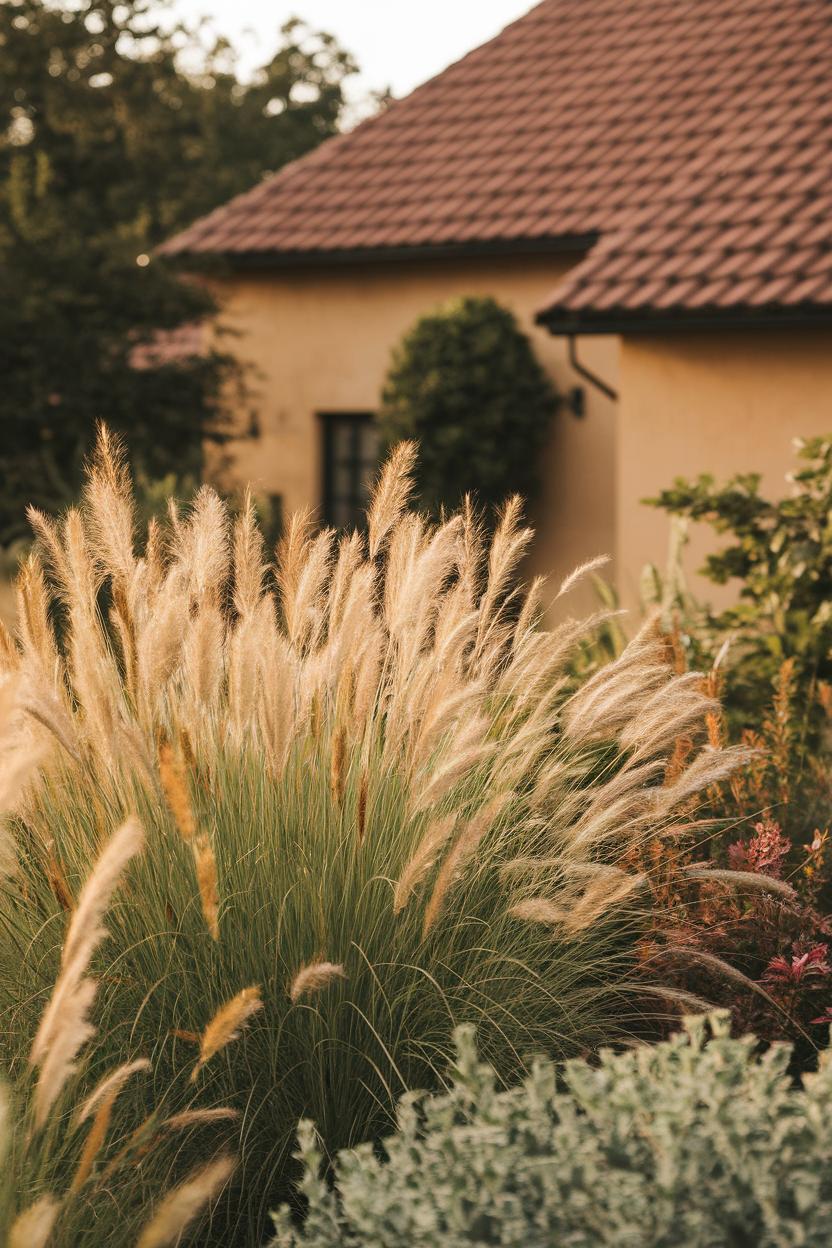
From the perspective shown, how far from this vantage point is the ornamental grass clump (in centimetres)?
331

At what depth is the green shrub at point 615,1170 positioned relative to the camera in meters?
2.18

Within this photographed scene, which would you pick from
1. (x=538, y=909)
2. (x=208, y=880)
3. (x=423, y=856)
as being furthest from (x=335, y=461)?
(x=208, y=880)

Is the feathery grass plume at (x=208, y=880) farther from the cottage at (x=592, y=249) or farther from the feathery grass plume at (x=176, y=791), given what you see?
the cottage at (x=592, y=249)

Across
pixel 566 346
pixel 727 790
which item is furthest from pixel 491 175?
pixel 727 790

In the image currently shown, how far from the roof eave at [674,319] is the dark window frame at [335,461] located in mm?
4550

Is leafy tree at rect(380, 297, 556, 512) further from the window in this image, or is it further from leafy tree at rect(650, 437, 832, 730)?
leafy tree at rect(650, 437, 832, 730)

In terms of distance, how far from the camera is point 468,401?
13773mm

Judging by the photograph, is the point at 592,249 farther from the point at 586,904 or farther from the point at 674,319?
the point at 586,904

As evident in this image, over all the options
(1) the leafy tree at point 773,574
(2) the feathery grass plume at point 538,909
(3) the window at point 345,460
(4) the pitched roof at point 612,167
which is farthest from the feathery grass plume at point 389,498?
(3) the window at point 345,460

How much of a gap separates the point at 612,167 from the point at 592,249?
1.13m

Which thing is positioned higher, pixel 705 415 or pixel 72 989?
pixel 705 415

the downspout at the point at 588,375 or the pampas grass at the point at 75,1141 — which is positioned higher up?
the downspout at the point at 588,375

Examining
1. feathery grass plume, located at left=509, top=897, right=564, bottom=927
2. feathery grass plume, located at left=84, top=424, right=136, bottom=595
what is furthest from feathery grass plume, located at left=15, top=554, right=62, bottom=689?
feathery grass plume, located at left=509, top=897, right=564, bottom=927

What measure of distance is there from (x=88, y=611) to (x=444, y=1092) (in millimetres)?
1333
